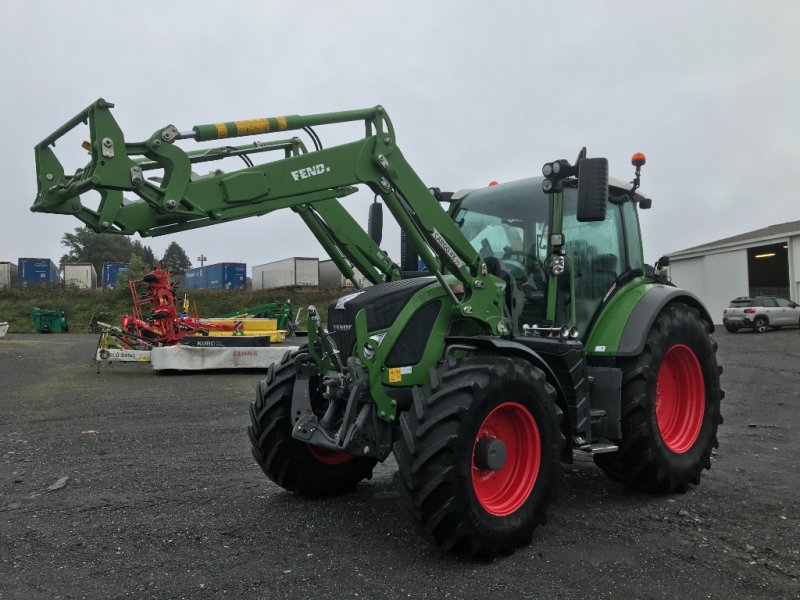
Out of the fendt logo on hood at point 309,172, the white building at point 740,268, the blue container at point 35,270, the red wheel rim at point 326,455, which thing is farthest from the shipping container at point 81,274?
the fendt logo on hood at point 309,172

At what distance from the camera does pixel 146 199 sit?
3.45 metres

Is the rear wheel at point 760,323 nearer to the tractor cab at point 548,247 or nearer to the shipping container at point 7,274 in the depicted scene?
the tractor cab at point 548,247

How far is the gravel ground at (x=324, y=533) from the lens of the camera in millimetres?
3408

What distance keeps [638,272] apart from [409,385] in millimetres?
2616

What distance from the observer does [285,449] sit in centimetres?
484

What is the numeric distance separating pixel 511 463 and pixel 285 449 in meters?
1.71

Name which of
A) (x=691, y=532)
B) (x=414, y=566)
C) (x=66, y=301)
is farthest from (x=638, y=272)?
(x=66, y=301)

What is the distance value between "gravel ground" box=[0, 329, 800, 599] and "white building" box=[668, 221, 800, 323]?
87.4 feet

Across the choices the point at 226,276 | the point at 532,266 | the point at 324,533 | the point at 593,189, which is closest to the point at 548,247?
the point at 532,266

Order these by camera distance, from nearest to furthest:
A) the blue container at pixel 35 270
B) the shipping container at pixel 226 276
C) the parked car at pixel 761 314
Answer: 1. the parked car at pixel 761 314
2. the blue container at pixel 35 270
3. the shipping container at pixel 226 276

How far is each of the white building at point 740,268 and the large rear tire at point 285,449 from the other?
2996 cm

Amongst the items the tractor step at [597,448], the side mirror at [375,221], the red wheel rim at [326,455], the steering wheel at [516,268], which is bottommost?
the red wheel rim at [326,455]

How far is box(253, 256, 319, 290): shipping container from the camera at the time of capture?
44.1 metres

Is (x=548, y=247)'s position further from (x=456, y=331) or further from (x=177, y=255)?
(x=177, y=255)
